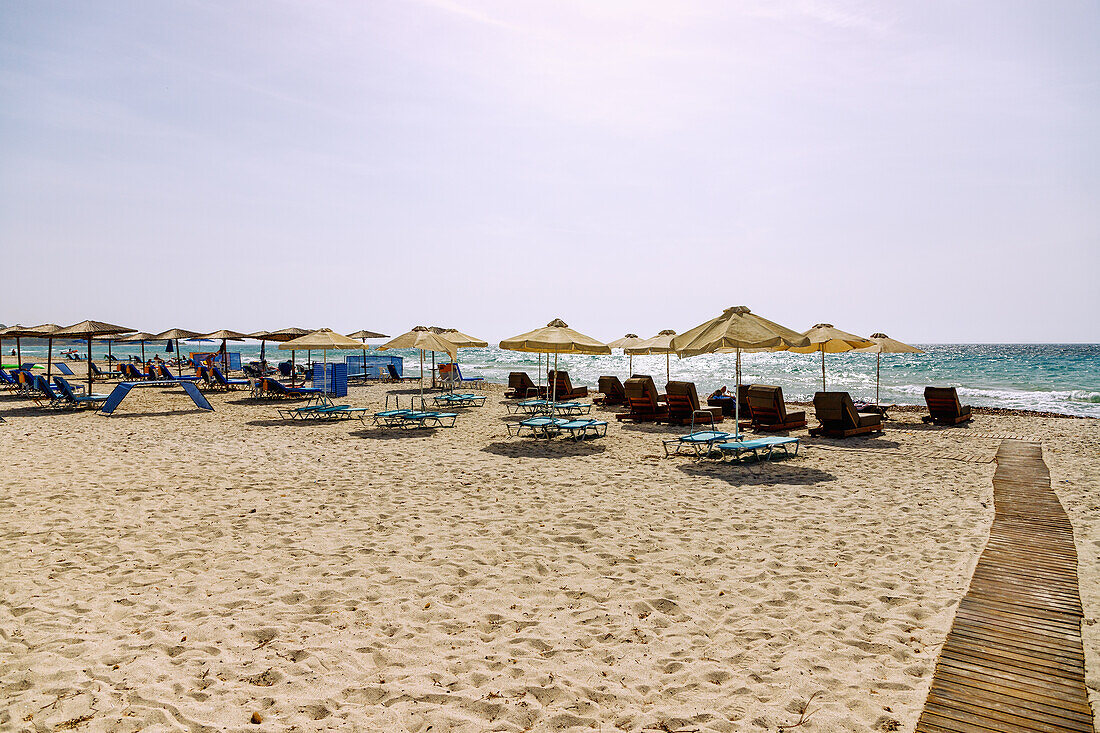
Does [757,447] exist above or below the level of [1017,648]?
above

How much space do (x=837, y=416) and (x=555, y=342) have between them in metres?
5.79

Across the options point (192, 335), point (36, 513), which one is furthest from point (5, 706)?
point (192, 335)

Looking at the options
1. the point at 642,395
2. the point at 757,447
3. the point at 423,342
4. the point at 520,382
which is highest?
the point at 423,342

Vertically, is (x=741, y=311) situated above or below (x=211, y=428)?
above

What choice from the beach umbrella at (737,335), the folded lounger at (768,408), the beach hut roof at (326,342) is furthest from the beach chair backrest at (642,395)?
the beach hut roof at (326,342)

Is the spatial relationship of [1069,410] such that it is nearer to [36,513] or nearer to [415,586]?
[415,586]

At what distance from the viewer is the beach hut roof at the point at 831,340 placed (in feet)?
40.9

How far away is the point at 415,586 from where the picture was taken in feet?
14.8

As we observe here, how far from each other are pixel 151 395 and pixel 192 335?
497 cm

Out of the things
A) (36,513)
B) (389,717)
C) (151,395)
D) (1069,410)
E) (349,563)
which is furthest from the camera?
(1069,410)

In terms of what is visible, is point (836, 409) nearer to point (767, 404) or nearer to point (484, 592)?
point (767, 404)

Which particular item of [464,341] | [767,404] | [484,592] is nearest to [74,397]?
[464,341]

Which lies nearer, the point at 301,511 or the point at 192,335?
the point at 301,511

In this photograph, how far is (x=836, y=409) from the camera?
11828 mm
